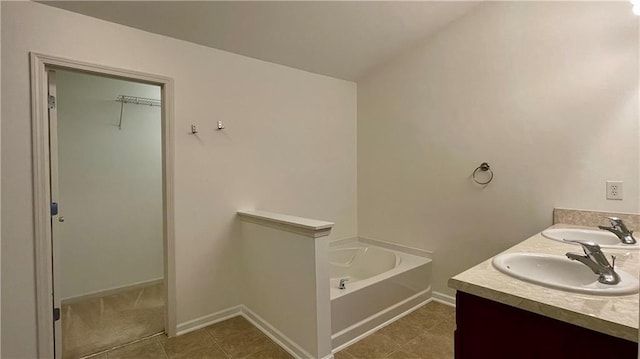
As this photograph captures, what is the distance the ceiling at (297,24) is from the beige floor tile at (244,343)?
2.23 meters

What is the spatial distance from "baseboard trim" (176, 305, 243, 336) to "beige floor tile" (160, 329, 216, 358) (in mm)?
44

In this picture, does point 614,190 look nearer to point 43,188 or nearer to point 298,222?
point 298,222

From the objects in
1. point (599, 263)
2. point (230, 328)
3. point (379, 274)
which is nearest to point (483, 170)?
point (379, 274)

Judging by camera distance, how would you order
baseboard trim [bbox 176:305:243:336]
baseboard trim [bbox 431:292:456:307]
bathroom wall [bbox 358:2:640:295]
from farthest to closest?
1. baseboard trim [bbox 431:292:456:307]
2. baseboard trim [bbox 176:305:243:336]
3. bathroom wall [bbox 358:2:640:295]

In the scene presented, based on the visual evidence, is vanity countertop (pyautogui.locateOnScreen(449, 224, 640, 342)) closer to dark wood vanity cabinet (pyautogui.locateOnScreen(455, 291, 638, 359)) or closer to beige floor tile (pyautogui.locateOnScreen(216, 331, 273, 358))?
dark wood vanity cabinet (pyautogui.locateOnScreen(455, 291, 638, 359))

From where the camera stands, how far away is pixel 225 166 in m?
2.44

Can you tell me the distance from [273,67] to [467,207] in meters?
2.13

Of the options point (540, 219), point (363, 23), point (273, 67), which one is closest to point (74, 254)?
point (273, 67)

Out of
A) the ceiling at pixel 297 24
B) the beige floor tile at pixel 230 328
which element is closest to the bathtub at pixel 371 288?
the beige floor tile at pixel 230 328

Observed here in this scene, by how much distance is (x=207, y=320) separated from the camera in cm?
234

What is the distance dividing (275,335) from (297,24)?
2331 millimetres

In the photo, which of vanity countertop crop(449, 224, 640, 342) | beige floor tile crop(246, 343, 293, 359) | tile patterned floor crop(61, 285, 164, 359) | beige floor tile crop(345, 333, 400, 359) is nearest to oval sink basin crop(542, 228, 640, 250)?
vanity countertop crop(449, 224, 640, 342)

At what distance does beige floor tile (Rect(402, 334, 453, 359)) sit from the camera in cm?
192

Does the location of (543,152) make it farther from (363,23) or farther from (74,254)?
(74,254)
